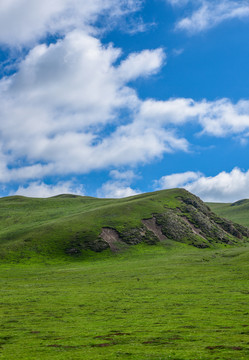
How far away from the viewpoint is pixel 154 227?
183m

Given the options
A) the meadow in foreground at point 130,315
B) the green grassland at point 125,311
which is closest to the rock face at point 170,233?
the green grassland at point 125,311

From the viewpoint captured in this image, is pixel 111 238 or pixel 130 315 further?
pixel 111 238

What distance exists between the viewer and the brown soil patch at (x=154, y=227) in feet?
575

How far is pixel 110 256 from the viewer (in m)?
143

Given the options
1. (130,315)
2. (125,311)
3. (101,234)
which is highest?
(101,234)

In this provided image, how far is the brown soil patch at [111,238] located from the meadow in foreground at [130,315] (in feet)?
188

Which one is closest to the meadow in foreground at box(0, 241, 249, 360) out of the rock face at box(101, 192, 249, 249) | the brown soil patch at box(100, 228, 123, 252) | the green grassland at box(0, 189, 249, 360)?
the green grassland at box(0, 189, 249, 360)

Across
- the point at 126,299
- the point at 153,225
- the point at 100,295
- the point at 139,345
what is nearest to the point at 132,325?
the point at 139,345

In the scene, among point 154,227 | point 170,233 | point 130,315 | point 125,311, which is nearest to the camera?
point 130,315

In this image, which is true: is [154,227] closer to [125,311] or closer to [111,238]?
[111,238]

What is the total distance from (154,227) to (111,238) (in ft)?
104

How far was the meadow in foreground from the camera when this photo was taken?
98.5 ft

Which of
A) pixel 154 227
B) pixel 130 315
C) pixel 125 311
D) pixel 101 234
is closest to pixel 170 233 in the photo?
pixel 154 227

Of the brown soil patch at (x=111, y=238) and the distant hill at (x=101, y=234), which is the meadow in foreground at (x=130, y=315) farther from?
the brown soil patch at (x=111, y=238)
